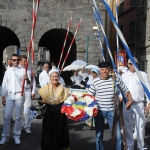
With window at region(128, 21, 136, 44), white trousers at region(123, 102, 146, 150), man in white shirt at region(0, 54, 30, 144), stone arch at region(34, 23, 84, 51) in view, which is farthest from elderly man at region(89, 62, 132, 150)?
window at region(128, 21, 136, 44)

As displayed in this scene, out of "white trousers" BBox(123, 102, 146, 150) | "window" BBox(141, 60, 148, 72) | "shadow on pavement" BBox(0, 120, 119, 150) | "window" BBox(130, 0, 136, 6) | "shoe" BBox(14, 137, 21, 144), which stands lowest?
"shadow on pavement" BBox(0, 120, 119, 150)

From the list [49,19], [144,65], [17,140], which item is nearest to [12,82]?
[17,140]

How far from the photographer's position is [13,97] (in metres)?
6.49

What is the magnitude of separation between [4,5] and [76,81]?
27.1ft

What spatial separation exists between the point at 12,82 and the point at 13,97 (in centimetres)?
32

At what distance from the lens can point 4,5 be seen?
17.3 m

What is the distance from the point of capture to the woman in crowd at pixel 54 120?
5207mm

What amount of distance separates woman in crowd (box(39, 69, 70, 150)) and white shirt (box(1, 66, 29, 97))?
1.45m

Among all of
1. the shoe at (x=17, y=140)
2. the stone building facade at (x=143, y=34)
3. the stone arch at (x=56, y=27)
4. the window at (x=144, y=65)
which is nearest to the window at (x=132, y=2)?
the stone building facade at (x=143, y=34)

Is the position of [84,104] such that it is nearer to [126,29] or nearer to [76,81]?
[76,81]

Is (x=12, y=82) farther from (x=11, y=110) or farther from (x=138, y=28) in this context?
(x=138, y=28)

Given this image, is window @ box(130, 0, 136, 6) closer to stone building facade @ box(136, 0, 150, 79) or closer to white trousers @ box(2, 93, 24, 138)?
stone building facade @ box(136, 0, 150, 79)

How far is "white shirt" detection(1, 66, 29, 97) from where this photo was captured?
21.4 ft

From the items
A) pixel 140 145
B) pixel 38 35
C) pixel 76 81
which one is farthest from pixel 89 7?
pixel 140 145
